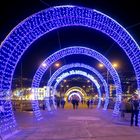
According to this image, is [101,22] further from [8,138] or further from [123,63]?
[123,63]

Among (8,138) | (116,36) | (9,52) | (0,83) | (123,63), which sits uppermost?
(123,63)

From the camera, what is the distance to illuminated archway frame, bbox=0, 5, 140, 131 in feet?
61.1

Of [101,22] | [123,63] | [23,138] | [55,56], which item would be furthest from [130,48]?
[123,63]

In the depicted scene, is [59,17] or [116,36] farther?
[116,36]

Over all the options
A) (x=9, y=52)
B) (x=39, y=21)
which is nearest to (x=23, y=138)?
(x=9, y=52)

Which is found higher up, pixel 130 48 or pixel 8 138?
pixel 130 48

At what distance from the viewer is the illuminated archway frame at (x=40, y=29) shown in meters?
18.6

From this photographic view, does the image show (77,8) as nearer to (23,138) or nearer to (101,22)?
(101,22)

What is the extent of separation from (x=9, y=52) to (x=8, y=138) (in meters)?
4.09

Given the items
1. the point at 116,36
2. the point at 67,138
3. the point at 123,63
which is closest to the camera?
the point at 67,138

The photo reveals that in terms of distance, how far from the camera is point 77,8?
18891mm

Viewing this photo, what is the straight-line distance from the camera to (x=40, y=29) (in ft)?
68.6

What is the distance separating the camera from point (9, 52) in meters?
19.2

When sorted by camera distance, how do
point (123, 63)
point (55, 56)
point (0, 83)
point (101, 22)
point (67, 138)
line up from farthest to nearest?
point (123, 63)
point (55, 56)
point (101, 22)
point (0, 83)
point (67, 138)
